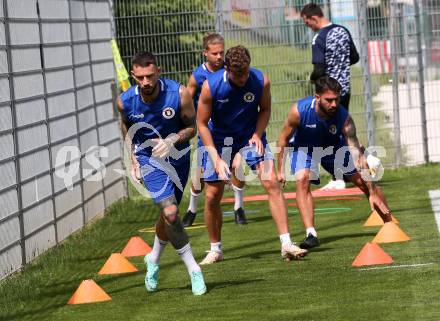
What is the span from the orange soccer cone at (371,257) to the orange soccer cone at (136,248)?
2860mm

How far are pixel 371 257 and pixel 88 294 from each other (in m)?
2.45

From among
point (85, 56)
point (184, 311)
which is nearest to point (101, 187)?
point (85, 56)

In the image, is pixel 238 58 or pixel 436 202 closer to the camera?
pixel 238 58

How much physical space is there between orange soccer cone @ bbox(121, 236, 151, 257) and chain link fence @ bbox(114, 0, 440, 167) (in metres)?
6.63

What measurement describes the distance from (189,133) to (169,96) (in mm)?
Result: 354

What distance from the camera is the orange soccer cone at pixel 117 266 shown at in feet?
36.9

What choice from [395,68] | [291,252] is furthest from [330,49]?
[291,252]

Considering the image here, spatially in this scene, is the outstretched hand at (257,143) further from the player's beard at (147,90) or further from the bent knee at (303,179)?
the player's beard at (147,90)

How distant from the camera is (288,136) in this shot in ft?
38.6

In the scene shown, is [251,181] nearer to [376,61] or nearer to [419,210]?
[376,61]

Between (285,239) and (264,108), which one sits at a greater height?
(264,108)

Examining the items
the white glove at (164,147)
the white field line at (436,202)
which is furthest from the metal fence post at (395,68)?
the white glove at (164,147)

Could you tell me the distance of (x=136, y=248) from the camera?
41.0 feet

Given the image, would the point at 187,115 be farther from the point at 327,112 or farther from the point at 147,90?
the point at 327,112
